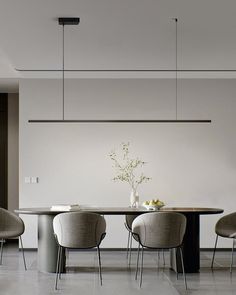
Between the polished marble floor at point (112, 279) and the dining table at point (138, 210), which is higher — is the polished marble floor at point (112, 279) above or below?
below

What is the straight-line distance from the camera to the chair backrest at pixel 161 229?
226 inches

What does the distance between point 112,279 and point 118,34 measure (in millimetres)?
2626

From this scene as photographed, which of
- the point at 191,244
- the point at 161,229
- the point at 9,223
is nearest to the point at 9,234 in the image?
the point at 9,223

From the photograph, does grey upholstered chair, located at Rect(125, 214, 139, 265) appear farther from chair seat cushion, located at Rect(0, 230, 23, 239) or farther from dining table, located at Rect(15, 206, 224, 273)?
chair seat cushion, located at Rect(0, 230, 23, 239)

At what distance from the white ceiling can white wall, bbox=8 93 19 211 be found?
1.59 meters

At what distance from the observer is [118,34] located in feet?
19.6

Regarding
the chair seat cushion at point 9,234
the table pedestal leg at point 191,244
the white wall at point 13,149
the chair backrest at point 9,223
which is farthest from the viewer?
the white wall at point 13,149

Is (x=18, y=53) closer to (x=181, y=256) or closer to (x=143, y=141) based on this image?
(x=143, y=141)

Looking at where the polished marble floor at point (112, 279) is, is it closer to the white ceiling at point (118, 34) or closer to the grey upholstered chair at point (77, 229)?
the grey upholstered chair at point (77, 229)

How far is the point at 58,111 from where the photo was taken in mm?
8367

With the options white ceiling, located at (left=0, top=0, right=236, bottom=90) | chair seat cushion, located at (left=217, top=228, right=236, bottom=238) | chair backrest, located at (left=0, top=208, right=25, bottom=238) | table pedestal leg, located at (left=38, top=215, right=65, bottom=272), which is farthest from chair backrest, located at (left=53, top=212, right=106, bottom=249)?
white ceiling, located at (left=0, top=0, right=236, bottom=90)

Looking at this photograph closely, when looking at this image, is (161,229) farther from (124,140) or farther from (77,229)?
(124,140)

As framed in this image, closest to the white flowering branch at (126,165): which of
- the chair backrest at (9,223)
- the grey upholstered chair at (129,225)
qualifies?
the grey upholstered chair at (129,225)

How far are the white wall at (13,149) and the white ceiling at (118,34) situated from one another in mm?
1591
